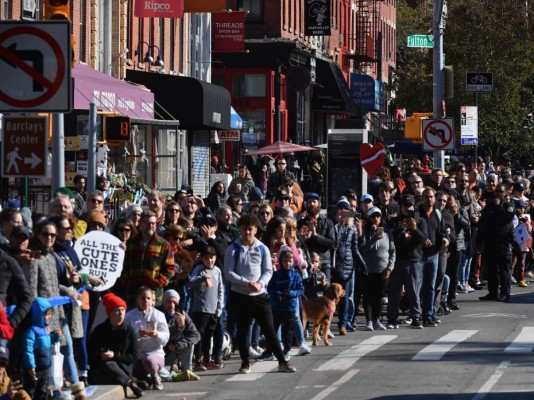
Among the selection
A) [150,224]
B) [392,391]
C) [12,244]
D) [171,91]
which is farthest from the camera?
[171,91]

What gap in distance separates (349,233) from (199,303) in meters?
4.44

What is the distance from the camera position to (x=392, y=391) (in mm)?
15227

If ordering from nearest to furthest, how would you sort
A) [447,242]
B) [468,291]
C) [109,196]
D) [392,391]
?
[392,391] < [447,242] < [109,196] < [468,291]

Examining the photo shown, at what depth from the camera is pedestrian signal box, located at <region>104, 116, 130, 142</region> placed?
21875 mm

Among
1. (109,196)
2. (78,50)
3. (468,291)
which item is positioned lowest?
(468,291)

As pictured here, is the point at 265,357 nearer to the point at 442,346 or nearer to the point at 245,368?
the point at 245,368

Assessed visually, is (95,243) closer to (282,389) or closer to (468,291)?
(282,389)

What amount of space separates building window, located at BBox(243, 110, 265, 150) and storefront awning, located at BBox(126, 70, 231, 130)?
18668mm

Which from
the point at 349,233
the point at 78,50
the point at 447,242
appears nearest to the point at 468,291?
the point at 447,242

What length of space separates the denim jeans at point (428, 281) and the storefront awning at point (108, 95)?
881cm

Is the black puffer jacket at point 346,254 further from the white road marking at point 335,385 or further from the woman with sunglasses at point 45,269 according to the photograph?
the woman with sunglasses at point 45,269

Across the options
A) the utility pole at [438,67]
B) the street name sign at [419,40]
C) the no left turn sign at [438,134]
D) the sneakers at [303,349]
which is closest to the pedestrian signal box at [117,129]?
the sneakers at [303,349]

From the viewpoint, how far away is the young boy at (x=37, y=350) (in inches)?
521

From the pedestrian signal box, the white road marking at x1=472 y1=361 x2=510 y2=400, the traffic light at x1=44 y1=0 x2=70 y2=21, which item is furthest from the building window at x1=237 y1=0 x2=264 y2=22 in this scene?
the traffic light at x1=44 y1=0 x2=70 y2=21
